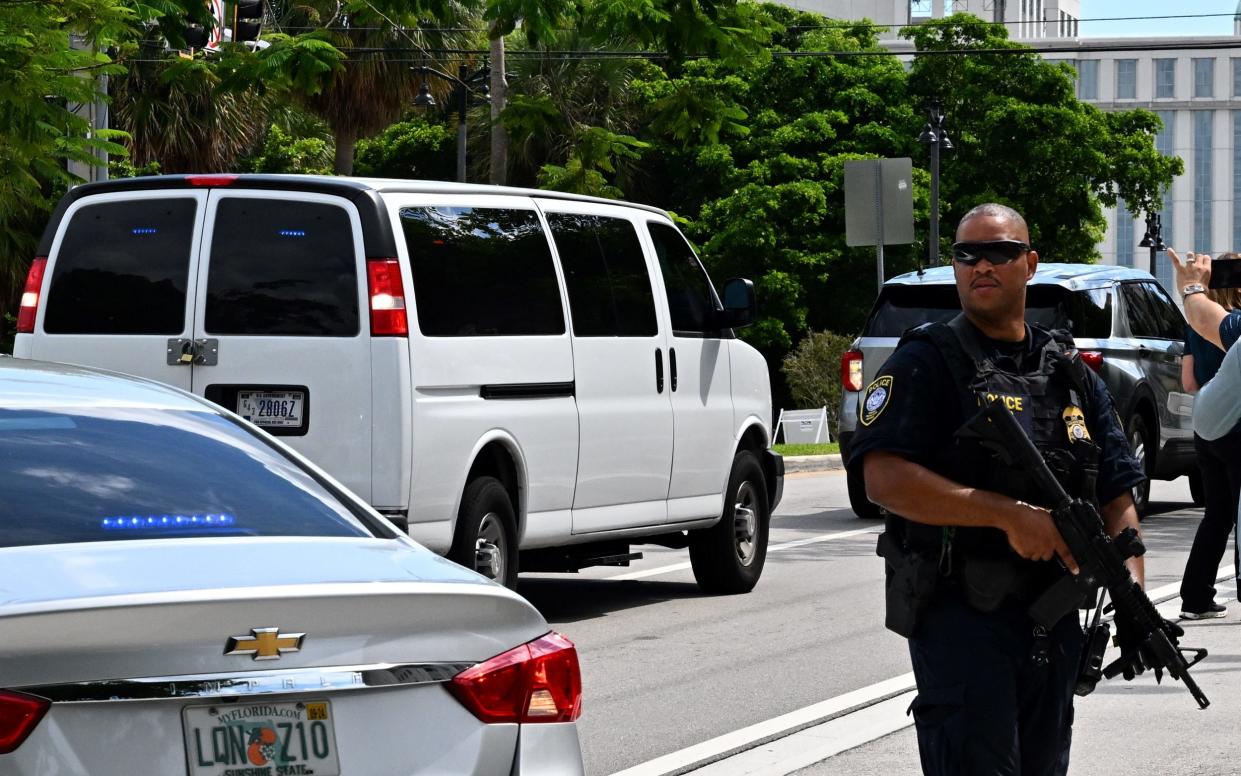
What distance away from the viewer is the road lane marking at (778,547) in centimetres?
1264

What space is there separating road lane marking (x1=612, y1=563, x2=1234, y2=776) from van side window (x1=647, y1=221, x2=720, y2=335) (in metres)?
3.18

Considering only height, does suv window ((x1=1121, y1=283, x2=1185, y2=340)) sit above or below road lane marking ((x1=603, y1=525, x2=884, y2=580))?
above

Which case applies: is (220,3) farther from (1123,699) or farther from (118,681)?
(118,681)

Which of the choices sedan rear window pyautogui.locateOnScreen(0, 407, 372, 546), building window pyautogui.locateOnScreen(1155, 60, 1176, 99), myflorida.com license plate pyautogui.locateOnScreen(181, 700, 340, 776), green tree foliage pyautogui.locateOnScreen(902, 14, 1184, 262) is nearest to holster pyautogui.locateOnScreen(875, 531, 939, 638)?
sedan rear window pyautogui.locateOnScreen(0, 407, 372, 546)

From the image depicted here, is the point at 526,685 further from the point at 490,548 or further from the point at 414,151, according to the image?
the point at 414,151

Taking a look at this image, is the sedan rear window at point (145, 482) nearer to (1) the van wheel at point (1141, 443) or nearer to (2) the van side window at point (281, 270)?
(2) the van side window at point (281, 270)

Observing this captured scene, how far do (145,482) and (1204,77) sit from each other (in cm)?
14757

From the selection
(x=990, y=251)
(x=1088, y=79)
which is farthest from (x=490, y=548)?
(x=1088, y=79)

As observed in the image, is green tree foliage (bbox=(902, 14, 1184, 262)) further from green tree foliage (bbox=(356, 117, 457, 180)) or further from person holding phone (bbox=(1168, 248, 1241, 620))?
person holding phone (bbox=(1168, 248, 1241, 620))

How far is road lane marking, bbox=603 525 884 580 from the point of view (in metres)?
12.6

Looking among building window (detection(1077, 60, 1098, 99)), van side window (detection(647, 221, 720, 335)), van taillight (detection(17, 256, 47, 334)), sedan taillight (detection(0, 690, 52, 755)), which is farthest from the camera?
building window (detection(1077, 60, 1098, 99))

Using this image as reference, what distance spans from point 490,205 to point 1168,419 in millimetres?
8121

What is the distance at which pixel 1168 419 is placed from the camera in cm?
1591

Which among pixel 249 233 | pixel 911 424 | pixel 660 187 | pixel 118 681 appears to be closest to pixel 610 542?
pixel 249 233
